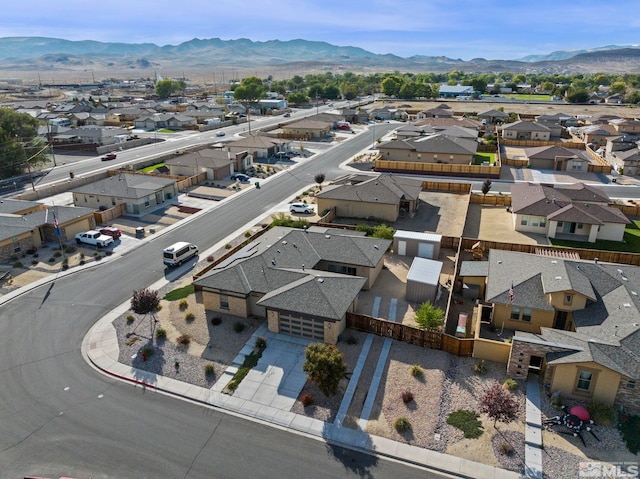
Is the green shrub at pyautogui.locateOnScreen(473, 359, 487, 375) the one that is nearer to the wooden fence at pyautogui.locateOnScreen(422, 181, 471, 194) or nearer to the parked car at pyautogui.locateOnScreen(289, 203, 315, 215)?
the parked car at pyautogui.locateOnScreen(289, 203, 315, 215)

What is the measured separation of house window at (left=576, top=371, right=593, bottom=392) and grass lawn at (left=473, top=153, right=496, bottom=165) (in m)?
64.1

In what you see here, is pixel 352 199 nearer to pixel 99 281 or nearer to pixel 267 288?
pixel 267 288

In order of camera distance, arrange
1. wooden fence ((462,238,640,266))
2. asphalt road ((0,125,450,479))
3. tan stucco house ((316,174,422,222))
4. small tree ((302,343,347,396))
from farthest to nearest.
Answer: tan stucco house ((316,174,422,222)) → wooden fence ((462,238,640,266)) → small tree ((302,343,347,396)) → asphalt road ((0,125,450,479))

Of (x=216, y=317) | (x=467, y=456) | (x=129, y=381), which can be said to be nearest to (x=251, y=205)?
(x=216, y=317)

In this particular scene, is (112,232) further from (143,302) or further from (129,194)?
(143,302)

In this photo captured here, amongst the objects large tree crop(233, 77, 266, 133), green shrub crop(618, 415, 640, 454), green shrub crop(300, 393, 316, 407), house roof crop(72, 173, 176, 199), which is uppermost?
large tree crop(233, 77, 266, 133)

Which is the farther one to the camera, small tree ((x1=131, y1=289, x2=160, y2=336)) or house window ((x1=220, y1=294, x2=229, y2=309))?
house window ((x1=220, y1=294, x2=229, y2=309))

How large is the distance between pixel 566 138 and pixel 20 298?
113330 millimetres

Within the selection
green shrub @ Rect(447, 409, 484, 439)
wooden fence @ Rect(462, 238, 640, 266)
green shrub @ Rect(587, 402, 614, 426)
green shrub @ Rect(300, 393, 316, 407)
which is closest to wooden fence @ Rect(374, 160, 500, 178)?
wooden fence @ Rect(462, 238, 640, 266)

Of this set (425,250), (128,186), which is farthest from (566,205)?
(128,186)

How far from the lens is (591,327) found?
27328 millimetres

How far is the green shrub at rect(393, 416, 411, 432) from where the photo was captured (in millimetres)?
22906

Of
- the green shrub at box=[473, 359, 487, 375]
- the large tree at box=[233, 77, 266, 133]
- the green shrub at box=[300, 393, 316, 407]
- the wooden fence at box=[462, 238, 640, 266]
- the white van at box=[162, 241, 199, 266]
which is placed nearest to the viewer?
the green shrub at box=[300, 393, 316, 407]

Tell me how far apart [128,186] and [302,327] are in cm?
3946
